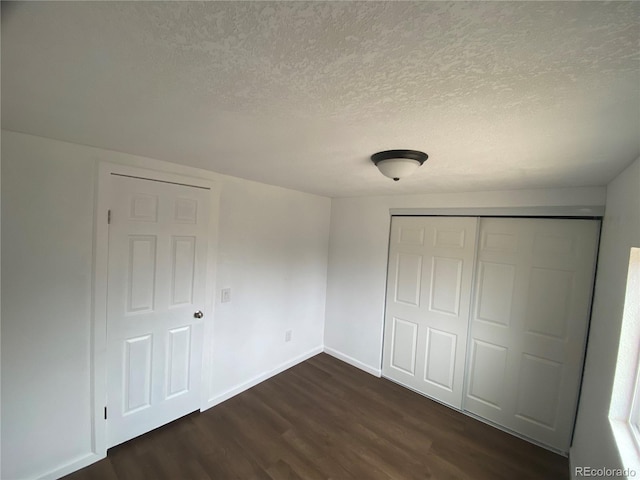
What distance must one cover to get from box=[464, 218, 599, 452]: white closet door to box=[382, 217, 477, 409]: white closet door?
13 centimetres

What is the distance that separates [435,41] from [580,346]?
105 inches

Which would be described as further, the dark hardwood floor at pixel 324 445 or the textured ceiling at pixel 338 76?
the dark hardwood floor at pixel 324 445

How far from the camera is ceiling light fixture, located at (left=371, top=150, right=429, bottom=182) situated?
4.69 feet

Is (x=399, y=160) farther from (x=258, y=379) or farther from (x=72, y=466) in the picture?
(x=72, y=466)

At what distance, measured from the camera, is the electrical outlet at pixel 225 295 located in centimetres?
252

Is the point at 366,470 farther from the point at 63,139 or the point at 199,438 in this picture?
the point at 63,139

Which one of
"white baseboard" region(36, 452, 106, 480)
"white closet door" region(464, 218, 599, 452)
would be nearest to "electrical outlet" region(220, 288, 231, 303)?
"white baseboard" region(36, 452, 106, 480)

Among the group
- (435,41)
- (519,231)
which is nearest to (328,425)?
(519,231)

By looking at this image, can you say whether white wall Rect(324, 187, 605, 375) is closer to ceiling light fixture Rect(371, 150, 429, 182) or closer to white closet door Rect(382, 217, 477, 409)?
white closet door Rect(382, 217, 477, 409)

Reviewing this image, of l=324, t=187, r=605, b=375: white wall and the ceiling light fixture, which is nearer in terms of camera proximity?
the ceiling light fixture

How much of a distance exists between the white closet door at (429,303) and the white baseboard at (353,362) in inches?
4.3

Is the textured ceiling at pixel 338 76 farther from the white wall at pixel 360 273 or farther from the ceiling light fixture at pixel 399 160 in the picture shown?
the white wall at pixel 360 273

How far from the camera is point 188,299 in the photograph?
7.47 ft

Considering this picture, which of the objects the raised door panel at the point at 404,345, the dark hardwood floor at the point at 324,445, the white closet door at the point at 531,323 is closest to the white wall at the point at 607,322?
the white closet door at the point at 531,323
